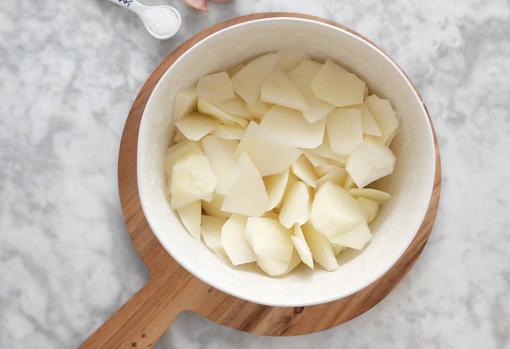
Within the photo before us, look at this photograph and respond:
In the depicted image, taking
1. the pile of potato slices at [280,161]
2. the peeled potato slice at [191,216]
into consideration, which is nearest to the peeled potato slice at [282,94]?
the pile of potato slices at [280,161]

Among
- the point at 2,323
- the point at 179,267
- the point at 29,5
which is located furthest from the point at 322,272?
the point at 29,5

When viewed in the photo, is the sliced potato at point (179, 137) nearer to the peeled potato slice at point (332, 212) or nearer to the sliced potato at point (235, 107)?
the sliced potato at point (235, 107)

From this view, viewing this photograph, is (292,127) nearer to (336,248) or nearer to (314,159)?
(314,159)

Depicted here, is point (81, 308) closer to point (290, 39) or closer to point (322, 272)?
point (322, 272)

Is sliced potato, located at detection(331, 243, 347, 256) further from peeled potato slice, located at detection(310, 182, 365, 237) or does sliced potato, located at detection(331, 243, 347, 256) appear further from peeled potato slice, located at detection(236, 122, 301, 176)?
peeled potato slice, located at detection(236, 122, 301, 176)

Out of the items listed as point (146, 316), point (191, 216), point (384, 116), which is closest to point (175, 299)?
point (146, 316)
